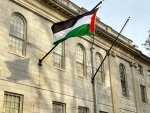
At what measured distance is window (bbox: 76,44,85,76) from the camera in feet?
63.2

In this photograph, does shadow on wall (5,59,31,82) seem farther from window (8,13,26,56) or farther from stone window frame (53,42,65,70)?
stone window frame (53,42,65,70)

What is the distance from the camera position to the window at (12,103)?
44.1 ft

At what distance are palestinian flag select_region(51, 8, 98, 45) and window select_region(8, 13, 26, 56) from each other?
2.24 meters

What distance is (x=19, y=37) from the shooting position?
15453 millimetres

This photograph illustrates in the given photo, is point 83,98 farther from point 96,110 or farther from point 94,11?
point 94,11

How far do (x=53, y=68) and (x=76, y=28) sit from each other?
369 cm

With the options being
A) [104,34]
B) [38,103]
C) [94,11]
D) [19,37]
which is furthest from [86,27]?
[104,34]

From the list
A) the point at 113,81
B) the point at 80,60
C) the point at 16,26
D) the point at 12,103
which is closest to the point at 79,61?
the point at 80,60

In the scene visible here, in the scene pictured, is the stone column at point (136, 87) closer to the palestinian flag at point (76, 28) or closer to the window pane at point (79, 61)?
the window pane at point (79, 61)

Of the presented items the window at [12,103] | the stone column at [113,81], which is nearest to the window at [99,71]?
the stone column at [113,81]

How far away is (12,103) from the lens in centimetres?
1375

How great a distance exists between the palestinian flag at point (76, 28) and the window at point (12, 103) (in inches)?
138

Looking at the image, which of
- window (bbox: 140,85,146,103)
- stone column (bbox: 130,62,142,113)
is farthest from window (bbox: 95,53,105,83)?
window (bbox: 140,85,146,103)

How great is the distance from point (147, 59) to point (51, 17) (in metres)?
14.6
